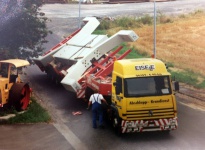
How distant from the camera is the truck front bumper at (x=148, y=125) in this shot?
48.4 feet

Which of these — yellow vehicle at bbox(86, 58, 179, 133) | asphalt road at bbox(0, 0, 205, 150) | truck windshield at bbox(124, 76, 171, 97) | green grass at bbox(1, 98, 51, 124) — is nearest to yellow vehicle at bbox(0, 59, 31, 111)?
green grass at bbox(1, 98, 51, 124)

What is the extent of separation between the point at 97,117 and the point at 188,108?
4.65 m

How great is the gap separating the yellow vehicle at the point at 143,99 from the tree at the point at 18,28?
21.6 feet

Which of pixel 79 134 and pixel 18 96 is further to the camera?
pixel 18 96

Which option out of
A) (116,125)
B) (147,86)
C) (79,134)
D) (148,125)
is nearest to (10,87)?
(79,134)

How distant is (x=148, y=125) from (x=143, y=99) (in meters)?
0.90

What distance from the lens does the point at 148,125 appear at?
1482cm

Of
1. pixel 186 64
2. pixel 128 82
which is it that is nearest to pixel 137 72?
pixel 128 82

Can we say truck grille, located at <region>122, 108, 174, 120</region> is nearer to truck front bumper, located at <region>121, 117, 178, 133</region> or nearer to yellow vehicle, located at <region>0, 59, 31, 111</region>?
truck front bumper, located at <region>121, 117, 178, 133</region>

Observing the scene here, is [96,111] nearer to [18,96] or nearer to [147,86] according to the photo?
[147,86]

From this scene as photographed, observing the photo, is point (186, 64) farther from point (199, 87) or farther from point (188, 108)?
point (188, 108)

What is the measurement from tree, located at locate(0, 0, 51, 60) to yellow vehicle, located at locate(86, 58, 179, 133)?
6576 millimetres

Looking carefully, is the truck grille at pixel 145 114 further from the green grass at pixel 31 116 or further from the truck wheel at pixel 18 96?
the truck wheel at pixel 18 96

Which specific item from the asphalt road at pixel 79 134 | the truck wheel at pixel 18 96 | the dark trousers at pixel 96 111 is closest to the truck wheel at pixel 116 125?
the asphalt road at pixel 79 134
